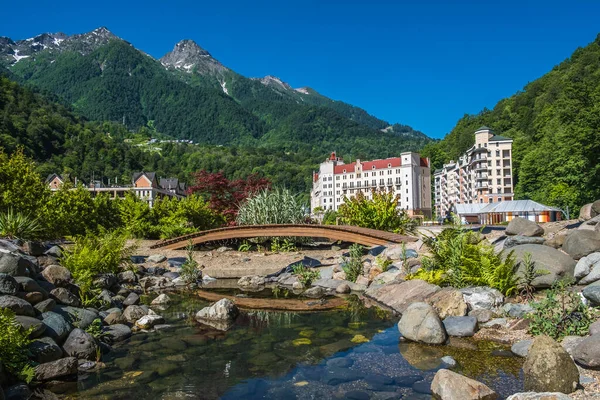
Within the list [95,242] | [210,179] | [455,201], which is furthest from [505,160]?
[95,242]

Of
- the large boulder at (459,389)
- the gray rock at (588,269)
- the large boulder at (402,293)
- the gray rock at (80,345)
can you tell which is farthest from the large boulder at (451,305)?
the gray rock at (80,345)

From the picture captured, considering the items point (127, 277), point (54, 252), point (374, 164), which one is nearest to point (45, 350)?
point (54, 252)

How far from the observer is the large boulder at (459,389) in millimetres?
5891

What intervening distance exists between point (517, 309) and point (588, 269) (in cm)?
223

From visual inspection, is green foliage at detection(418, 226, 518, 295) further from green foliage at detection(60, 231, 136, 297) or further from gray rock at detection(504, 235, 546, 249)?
green foliage at detection(60, 231, 136, 297)

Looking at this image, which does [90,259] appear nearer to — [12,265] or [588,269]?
[12,265]

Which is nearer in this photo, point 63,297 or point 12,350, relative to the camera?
point 12,350

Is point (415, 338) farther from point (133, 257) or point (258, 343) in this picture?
point (133, 257)

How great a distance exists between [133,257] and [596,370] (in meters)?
19.8

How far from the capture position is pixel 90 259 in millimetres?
13492

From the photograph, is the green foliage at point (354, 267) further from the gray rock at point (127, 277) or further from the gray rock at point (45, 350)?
the gray rock at point (45, 350)

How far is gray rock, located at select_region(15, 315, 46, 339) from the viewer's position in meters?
7.52

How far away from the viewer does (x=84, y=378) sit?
7375 millimetres

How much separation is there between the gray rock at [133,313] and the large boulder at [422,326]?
664cm
